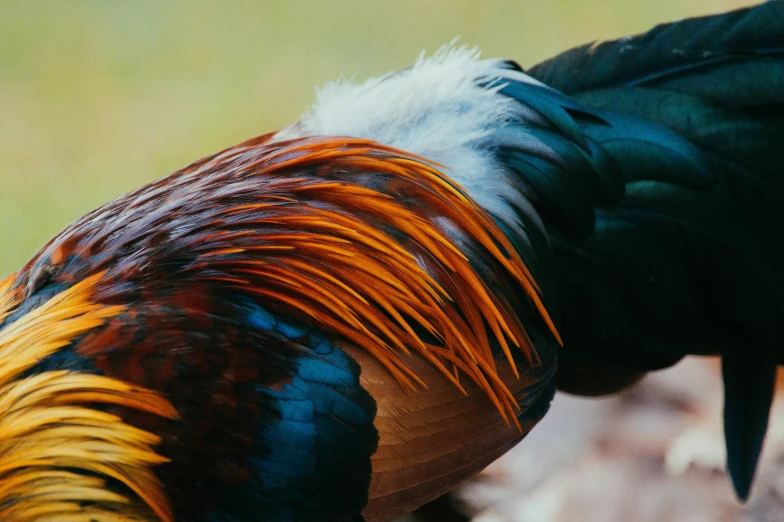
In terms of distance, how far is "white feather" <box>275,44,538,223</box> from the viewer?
1719 mm

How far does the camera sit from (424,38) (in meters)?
4.39

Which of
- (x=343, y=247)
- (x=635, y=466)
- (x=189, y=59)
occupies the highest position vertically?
(x=189, y=59)

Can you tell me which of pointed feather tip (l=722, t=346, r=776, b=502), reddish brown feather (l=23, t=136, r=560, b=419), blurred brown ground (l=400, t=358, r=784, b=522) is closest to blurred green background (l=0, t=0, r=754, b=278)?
blurred brown ground (l=400, t=358, r=784, b=522)

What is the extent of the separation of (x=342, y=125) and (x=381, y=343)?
0.56m

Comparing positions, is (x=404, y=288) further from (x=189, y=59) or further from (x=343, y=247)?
(x=189, y=59)

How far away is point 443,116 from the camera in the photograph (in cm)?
176

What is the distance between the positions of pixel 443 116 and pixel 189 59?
2.99 meters

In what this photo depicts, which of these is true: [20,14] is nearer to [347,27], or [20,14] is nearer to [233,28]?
[233,28]

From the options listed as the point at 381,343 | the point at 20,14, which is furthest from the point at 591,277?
the point at 20,14

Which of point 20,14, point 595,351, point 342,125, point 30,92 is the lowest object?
point 595,351

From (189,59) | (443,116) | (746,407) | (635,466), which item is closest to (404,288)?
(443,116)

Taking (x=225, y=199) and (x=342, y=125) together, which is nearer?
(x=225, y=199)

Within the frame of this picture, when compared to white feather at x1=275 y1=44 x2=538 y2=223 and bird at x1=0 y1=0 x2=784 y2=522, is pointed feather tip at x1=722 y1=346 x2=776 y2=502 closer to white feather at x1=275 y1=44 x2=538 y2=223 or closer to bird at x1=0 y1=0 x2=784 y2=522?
bird at x1=0 y1=0 x2=784 y2=522

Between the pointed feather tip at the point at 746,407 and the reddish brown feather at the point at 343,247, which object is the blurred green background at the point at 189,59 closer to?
the reddish brown feather at the point at 343,247
